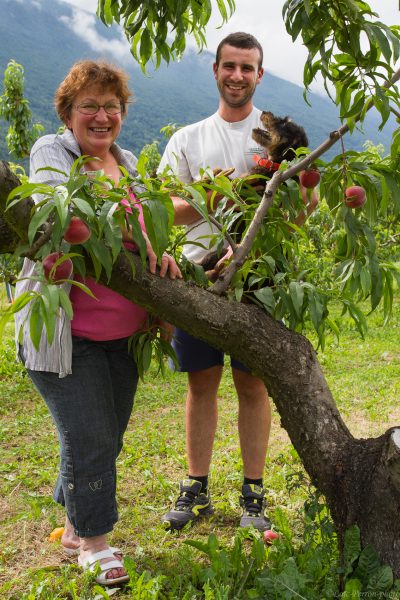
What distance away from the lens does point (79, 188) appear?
1.48 metres

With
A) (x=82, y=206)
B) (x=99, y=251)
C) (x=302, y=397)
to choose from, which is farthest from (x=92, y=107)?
(x=302, y=397)

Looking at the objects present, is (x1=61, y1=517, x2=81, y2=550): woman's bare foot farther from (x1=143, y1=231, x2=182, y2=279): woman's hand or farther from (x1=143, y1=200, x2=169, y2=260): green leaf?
(x1=143, y1=200, x2=169, y2=260): green leaf

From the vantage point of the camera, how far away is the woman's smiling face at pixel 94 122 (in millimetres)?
2213

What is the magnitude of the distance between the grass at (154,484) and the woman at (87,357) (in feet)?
0.67

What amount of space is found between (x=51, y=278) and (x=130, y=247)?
0.65 meters

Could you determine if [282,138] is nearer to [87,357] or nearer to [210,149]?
[210,149]

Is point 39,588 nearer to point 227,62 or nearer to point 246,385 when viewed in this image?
point 246,385

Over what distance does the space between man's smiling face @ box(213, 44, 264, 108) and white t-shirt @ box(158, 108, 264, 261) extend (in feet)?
0.29

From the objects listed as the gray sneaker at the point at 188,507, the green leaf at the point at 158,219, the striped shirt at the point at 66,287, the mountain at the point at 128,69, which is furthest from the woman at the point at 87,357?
the mountain at the point at 128,69

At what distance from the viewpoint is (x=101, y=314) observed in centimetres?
227

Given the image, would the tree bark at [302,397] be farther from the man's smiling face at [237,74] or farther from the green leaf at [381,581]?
the man's smiling face at [237,74]

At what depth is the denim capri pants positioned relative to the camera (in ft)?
7.29

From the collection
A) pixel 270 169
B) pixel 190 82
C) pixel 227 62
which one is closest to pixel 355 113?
pixel 270 169

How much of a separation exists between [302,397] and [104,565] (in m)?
0.90
